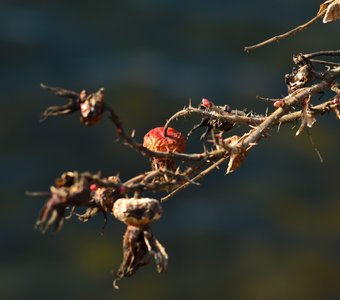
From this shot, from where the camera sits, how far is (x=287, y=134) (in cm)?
399

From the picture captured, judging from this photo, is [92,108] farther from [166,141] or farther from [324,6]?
[324,6]

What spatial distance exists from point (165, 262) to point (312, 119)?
211 millimetres

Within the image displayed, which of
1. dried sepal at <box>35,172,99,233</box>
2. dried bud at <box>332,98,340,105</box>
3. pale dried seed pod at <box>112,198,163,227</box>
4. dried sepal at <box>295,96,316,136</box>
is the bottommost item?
pale dried seed pod at <box>112,198,163,227</box>

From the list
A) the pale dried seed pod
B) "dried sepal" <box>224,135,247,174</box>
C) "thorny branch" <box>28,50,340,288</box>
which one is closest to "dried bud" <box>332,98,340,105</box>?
"thorny branch" <box>28,50,340,288</box>

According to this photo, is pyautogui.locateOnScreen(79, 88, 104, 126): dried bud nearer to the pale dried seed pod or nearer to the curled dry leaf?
the pale dried seed pod

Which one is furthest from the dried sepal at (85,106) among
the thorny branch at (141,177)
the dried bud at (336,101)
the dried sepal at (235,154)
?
the dried bud at (336,101)

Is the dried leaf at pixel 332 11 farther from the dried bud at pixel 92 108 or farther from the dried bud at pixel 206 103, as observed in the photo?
the dried bud at pixel 92 108

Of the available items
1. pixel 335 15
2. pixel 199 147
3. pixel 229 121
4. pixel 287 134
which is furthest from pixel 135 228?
pixel 287 134

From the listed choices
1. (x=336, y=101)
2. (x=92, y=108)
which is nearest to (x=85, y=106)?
(x=92, y=108)

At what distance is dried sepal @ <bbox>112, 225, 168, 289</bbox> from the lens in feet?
1.88

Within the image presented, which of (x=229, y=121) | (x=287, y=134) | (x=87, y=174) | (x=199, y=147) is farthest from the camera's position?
(x=287, y=134)

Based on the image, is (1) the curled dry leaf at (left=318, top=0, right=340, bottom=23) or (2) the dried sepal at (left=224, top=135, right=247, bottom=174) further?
(1) the curled dry leaf at (left=318, top=0, right=340, bottom=23)

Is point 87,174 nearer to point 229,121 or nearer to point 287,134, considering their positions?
point 229,121

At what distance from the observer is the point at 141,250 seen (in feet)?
1.93
